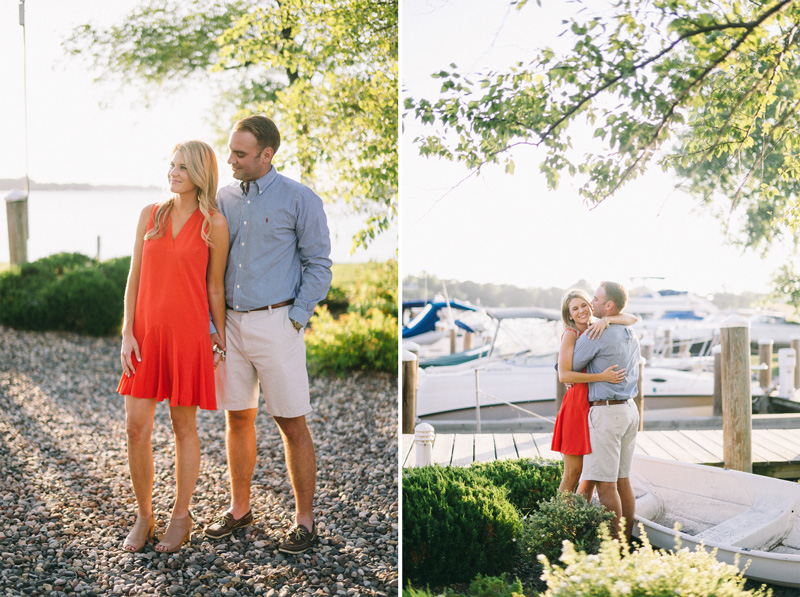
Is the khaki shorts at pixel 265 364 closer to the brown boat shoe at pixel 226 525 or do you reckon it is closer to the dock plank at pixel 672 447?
the brown boat shoe at pixel 226 525

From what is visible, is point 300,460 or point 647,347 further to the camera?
point 300,460

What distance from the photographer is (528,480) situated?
2443mm

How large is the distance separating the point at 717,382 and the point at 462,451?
3.18ft

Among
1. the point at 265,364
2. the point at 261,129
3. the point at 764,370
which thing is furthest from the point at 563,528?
the point at 261,129

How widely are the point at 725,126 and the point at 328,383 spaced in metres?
5.18

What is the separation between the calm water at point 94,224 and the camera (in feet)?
29.3

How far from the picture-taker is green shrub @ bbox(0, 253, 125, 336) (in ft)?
28.8

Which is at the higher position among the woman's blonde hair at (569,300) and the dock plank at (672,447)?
the woman's blonde hair at (569,300)

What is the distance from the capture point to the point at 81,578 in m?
2.88

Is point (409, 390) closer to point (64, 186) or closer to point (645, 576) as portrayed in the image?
point (645, 576)

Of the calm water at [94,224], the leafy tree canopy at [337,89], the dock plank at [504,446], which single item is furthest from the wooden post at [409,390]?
the calm water at [94,224]

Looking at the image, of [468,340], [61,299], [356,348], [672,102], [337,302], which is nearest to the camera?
[672,102]

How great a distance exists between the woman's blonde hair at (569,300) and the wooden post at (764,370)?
1.97 feet

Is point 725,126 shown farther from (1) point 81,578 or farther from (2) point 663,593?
(1) point 81,578
